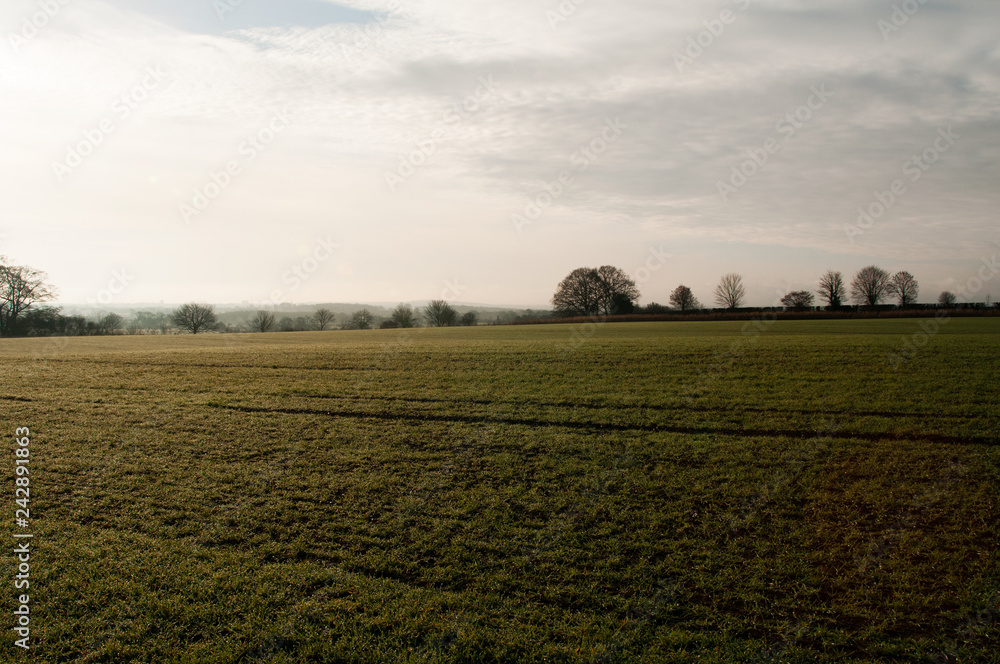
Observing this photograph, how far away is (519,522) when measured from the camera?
1016 cm

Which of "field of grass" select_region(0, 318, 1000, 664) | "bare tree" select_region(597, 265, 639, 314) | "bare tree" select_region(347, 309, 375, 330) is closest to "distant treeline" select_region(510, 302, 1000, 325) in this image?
"bare tree" select_region(597, 265, 639, 314)

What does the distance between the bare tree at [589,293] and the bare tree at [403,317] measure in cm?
2867

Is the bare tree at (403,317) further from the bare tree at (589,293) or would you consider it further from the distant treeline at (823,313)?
the distant treeline at (823,313)

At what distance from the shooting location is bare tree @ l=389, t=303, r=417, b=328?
353ft

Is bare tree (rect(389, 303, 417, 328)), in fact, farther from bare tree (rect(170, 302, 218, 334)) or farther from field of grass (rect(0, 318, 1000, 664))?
field of grass (rect(0, 318, 1000, 664))

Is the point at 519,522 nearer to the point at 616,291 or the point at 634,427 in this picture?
the point at 634,427

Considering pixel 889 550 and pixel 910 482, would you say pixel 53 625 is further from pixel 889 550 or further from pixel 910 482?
pixel 910 482

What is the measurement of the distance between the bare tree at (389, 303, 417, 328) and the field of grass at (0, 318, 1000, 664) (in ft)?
288

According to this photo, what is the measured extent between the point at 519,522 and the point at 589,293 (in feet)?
330

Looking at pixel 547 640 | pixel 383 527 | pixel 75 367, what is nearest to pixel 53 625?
pixel 383 527

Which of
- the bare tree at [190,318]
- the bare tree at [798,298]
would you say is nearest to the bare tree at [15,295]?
the bare tree at [190,318]

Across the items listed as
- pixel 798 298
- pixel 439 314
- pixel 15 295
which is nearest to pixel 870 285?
pixel 798 298

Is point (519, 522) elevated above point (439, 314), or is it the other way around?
point (439, 314)

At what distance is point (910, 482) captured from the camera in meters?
11.6
